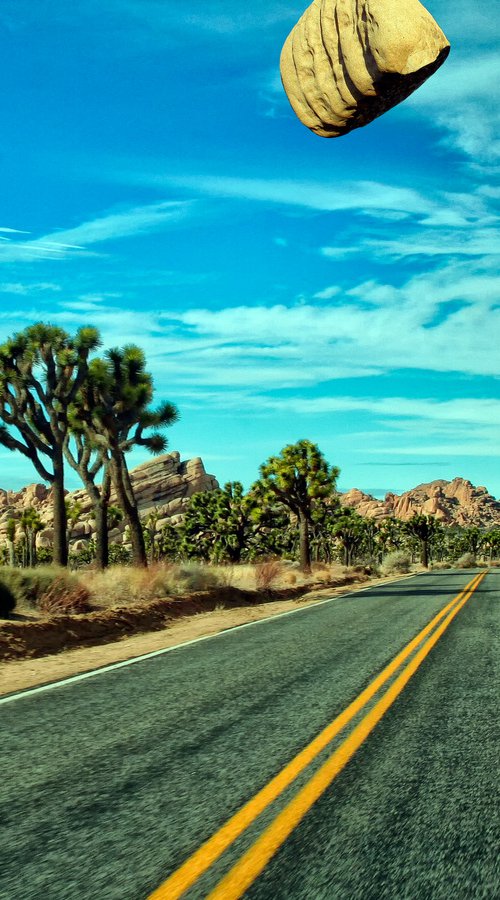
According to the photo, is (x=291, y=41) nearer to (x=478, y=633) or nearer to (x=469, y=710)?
(x=469, y=710)

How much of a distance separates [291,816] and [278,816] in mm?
72

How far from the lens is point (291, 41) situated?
7.26m

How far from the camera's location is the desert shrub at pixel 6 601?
1523 centimetres

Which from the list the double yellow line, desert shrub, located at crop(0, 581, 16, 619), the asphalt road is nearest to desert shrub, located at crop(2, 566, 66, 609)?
desert shrub, located at crop(0, 581, 16, 619)

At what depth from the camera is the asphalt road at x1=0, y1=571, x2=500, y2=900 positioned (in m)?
→ 3.56

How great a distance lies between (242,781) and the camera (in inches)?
196

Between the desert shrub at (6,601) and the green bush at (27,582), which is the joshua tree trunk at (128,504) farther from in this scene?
the desert shrub at (6,601)

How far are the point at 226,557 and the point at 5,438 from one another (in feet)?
130

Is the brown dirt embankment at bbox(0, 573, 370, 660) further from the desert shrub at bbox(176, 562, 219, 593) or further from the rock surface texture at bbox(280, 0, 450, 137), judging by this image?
the rock surface texture at bbox(280, 0, 450, 137)

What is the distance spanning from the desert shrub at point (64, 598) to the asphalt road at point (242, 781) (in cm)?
721

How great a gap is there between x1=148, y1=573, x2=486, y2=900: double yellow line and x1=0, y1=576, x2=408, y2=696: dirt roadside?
4168mm

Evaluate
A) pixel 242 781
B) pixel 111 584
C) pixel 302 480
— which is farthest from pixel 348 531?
pixel 242 781

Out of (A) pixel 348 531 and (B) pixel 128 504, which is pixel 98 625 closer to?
(B) pixel 128 504

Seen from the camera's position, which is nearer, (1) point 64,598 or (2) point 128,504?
(1) point 64,598
